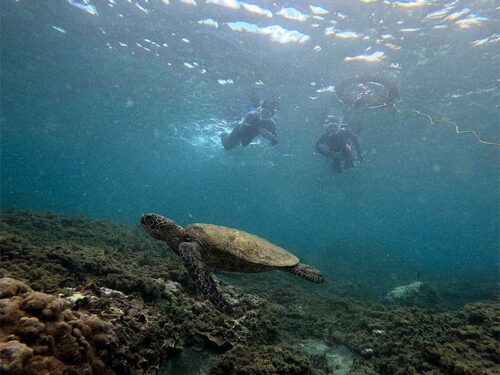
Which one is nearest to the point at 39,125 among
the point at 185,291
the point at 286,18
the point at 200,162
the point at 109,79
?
the point at 200,162

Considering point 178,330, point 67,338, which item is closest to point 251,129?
point 178,330

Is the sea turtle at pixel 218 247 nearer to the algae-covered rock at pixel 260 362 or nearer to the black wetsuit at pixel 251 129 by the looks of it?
the algae-covered rock at pixel 260 362

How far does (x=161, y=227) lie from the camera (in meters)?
5.57

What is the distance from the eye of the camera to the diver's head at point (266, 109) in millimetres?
21266

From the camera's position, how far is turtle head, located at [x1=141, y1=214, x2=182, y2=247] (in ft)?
17.9

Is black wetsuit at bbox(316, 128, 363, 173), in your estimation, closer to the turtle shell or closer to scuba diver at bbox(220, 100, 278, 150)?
scuba diver at bbox(220, 100, 278, 150)

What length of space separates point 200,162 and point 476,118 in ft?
145

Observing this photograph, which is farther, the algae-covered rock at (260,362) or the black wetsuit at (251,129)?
the black wetsuit at (251,129)

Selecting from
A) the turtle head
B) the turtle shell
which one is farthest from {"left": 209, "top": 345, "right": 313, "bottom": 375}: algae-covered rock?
the turtle head

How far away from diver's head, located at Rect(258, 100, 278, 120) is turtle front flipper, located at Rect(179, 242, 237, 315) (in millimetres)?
17778

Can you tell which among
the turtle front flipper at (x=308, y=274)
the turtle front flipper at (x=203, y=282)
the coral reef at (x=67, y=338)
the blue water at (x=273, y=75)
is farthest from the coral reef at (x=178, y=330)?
the blue water at (x=273, y=75)

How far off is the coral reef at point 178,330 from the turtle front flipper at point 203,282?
23 centimetres

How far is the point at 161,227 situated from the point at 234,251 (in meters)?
1.54

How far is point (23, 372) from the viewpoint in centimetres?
208
